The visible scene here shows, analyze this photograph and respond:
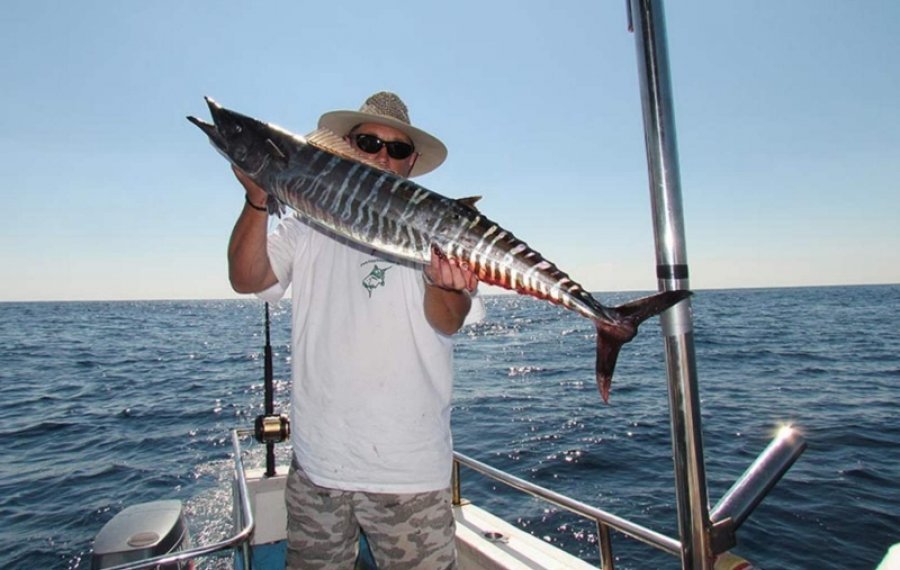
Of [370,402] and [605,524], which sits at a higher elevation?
[370,402]

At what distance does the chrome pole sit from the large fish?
2.37 feet

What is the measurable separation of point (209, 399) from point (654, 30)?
22.6 meters

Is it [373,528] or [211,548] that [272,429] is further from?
[373,528]

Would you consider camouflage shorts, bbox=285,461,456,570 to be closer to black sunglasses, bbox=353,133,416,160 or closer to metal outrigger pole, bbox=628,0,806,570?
metal outrigger pole, bbox=628,0,806,570

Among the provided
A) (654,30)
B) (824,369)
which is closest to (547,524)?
Answer: (654,30)

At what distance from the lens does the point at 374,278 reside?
130 inches

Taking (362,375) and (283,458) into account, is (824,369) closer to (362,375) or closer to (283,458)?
(283,458)

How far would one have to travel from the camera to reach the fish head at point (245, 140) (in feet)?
10.1

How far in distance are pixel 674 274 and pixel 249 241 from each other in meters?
2.34

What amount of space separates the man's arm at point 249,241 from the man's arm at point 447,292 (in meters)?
1.03

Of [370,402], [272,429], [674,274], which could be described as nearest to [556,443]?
[272,429]

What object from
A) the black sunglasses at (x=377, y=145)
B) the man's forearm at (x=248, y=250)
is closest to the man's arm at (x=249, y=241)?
the man's forearm at (x=248, y=250)

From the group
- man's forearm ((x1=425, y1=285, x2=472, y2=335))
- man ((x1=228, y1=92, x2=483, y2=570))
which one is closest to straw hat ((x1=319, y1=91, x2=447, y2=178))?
man ((x1=228, y1=92, x2=483, y2=570))

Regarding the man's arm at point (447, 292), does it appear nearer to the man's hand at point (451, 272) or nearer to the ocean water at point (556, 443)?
the man's hand at point (451, 272)
